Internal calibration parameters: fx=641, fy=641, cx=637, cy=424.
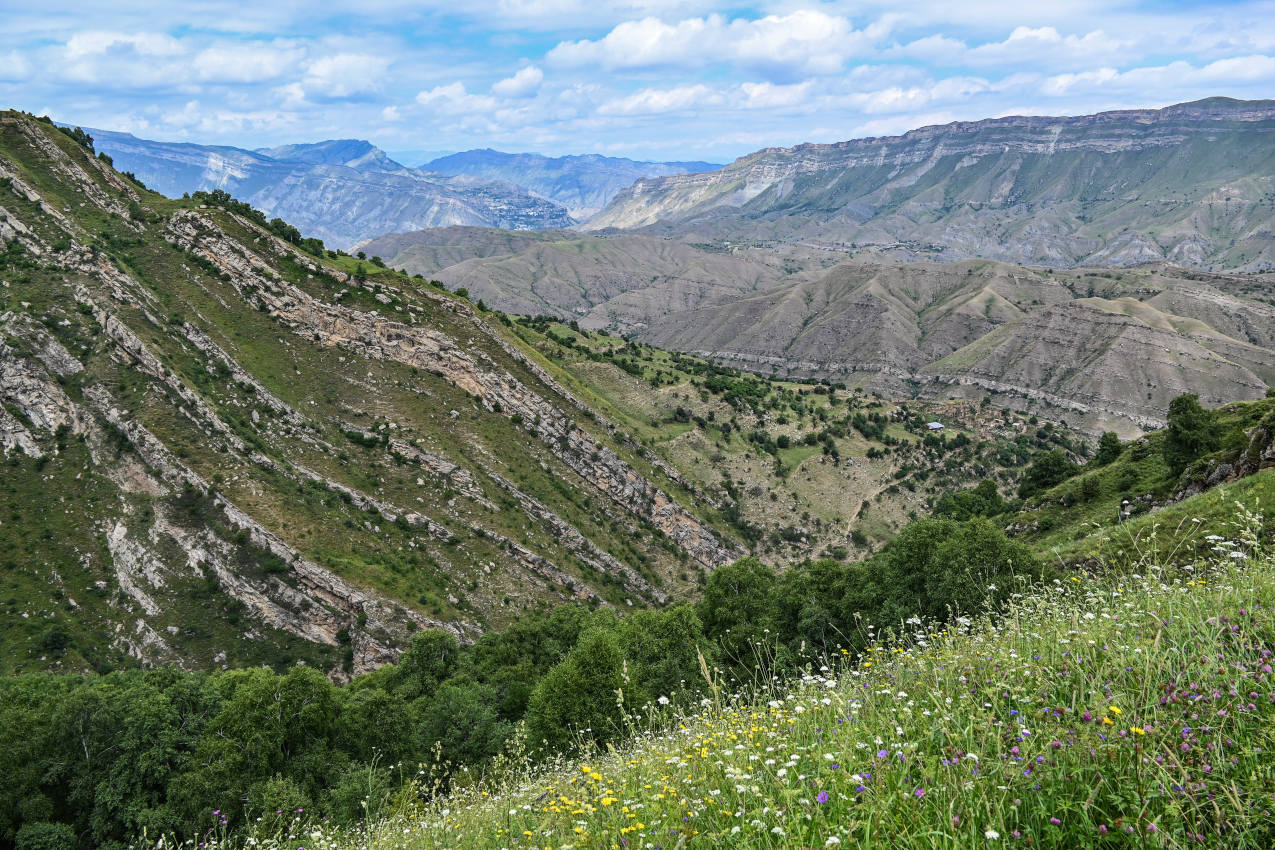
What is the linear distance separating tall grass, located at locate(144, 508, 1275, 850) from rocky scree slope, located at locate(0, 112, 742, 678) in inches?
2038

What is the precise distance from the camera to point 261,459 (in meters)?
60.5

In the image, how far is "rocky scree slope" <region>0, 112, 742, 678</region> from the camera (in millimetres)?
49688

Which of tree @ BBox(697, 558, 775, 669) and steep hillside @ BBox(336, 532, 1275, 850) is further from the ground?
steep hillside @ BBox(336, 532, 1275, 850)

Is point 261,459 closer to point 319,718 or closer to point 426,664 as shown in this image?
point 426,664

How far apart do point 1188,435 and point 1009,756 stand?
52.9m

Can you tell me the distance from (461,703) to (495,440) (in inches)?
1858

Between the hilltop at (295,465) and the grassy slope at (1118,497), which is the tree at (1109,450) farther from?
the hilltop at (295,465)

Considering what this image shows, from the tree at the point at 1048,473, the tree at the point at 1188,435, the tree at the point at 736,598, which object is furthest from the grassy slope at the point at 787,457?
the tree at the point at 1188,435

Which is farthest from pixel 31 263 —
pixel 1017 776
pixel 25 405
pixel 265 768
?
pixel 1017 776

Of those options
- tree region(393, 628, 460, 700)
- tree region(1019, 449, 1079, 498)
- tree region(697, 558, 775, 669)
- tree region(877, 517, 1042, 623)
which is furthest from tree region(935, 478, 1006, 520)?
tree region(393, 628, 460, 700)

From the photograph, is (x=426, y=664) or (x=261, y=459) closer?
(x=426, y=664)

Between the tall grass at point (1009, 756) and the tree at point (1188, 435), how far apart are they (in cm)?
4640

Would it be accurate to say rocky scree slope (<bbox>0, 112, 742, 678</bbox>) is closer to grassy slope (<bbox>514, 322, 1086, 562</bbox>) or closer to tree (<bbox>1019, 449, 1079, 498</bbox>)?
grassy slope (<bbox>514, 322, 1086, 562</bbox>)

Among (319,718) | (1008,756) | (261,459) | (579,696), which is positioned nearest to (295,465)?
(261,459)
